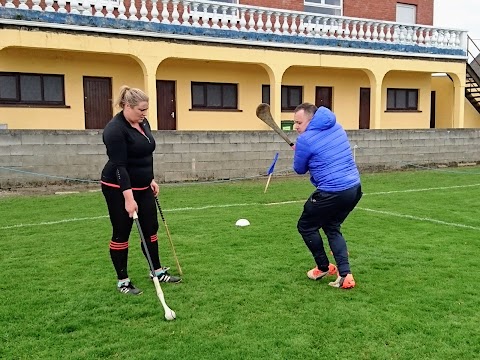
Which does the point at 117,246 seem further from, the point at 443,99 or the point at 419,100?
the point at 443,99

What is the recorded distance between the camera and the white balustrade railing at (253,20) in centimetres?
1522

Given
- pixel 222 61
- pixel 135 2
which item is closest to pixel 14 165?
pixel 135 2

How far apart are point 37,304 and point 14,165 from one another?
873 cm

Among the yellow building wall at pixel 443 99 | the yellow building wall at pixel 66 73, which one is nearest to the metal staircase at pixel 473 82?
the yellow building wall at pixel 443 99

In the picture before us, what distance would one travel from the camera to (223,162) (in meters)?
15.0

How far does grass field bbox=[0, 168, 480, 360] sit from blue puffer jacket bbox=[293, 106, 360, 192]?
3.60 ft

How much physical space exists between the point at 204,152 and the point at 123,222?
9.87 meters

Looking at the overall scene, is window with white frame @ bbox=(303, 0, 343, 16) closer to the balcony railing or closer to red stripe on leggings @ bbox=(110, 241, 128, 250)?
the balcony railing

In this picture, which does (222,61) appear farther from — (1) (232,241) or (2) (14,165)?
(1) (232,241)

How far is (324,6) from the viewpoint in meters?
22.1

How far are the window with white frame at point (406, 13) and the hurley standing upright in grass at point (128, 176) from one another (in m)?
22.5

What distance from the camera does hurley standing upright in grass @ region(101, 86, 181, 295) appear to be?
4.56 meters

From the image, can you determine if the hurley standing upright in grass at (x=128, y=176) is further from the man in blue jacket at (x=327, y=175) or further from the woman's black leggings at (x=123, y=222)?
the man in blue jacket at (x=327, y=175)

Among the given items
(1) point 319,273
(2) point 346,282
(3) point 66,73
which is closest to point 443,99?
(3) point 66,73
